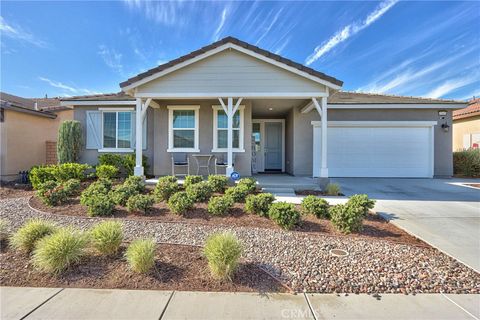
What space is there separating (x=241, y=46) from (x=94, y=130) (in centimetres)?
727

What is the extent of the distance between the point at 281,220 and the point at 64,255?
3.23m

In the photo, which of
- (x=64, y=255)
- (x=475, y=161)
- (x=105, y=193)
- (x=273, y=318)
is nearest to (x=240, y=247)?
(x=273, y=318)

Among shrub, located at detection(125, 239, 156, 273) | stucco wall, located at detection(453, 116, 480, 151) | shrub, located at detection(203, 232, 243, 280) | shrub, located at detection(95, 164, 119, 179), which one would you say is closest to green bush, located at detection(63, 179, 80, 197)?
shrub, located at detection(95, 164, 119, 179)

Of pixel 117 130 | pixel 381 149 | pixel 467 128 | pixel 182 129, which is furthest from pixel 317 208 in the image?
pixel 467 128

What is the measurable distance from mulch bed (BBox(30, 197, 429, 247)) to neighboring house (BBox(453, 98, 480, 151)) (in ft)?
47.1

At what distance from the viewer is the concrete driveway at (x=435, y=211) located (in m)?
3.89

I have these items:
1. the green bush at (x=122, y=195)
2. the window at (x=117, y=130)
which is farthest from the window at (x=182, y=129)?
the green bush at (x=122, y=195)

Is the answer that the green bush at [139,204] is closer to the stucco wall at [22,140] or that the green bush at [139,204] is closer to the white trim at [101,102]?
the white trim at [101,102]

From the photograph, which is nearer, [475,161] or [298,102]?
[298,102]

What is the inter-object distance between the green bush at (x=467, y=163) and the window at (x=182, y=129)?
12.7m

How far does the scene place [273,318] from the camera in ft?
7.34

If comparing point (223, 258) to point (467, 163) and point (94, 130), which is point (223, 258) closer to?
point (94, 130)

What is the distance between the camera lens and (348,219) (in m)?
4.21

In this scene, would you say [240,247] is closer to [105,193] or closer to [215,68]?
[105,193]
